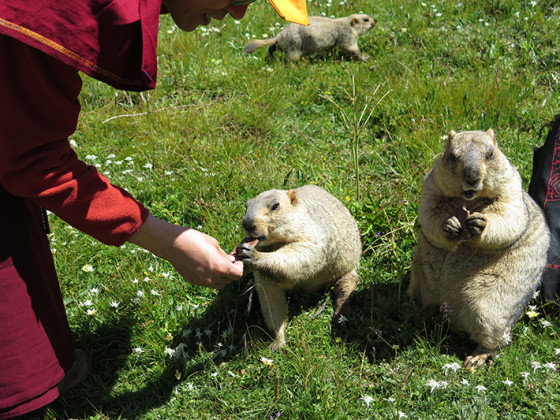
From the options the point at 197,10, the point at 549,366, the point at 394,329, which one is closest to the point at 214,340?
the point at 394,329

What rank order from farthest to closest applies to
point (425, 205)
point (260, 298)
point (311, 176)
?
point (311, 176)
point (260, 298)
point (425, 205)

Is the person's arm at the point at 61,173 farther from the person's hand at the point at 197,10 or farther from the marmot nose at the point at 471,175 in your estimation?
the marmot nose at the point at 471,175

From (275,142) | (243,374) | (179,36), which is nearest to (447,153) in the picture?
(243,374)

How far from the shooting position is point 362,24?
6.75m

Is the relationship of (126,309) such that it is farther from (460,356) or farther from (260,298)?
(460,356)

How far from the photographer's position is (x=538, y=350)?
11.0ft

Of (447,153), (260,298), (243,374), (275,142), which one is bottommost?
(243,374)

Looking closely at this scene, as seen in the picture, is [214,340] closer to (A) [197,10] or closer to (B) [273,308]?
(B) [273,308]

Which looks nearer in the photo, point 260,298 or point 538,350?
point 538,350

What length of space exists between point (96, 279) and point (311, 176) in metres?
2.00

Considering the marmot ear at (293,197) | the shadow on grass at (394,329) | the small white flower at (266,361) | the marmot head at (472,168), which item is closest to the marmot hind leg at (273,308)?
the small white flower at (266,361)

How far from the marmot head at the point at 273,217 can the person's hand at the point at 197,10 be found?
1239 millimetres

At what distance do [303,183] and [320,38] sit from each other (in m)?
2.68

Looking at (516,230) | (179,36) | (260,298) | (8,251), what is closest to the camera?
(8,251)
